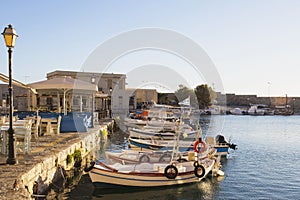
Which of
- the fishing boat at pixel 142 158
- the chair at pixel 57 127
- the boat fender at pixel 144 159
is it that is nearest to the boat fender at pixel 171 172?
the fishing boat at pixel 142 158

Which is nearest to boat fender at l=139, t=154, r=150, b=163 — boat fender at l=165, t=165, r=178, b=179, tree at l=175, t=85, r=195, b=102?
boat fender at l=165, t=165, r=178, b=179

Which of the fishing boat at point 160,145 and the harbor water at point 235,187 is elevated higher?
the fishing boat at point 160,145

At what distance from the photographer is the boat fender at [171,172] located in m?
10.4

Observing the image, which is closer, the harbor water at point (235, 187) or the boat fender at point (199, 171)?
the harbor water at point (235, 187)

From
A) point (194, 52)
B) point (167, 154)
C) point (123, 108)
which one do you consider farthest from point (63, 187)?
point (123, 108)

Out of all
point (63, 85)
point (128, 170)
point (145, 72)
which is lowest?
point (128, 170)

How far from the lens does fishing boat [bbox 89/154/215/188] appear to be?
396 inches

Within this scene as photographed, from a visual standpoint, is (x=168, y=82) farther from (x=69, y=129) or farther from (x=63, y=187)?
(x=63, y=187)

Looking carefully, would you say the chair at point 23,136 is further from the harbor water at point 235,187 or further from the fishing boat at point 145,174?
the fishing boat at point 145,174

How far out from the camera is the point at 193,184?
36.8 feet

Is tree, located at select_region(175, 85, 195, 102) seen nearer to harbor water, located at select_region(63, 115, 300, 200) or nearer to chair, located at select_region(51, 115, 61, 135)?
harbor water, located at select_region(63, 115, 300, 200)

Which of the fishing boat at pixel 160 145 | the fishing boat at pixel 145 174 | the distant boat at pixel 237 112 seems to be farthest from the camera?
the distant boat at pixel 237 112

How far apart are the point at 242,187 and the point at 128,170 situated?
4.31m

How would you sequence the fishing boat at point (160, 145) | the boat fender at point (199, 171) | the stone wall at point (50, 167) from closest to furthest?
the stone wall at point (50, 167), the boat fender at point (199, 171), the fishing boat at point (160, 145)
